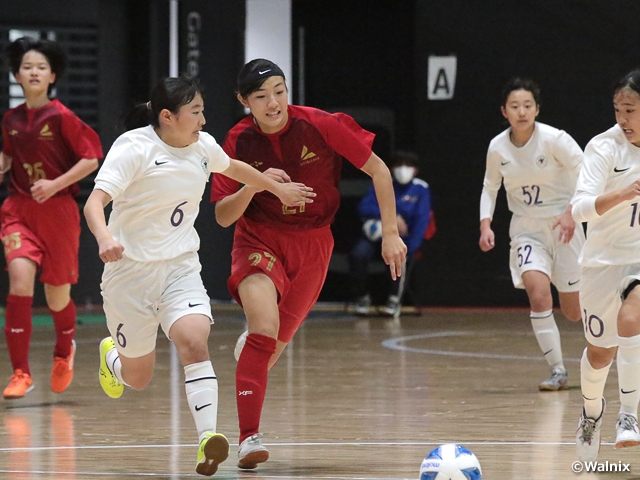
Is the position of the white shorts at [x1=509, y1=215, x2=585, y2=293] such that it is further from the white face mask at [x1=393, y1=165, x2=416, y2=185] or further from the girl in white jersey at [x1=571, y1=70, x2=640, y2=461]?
the white face mask at [x1=393, y1=165, x2=416, y2=185]

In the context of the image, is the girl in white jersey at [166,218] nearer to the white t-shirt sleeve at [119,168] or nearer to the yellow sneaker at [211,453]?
the white t-shirt sleeve at [119,168]

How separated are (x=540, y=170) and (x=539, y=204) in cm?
21

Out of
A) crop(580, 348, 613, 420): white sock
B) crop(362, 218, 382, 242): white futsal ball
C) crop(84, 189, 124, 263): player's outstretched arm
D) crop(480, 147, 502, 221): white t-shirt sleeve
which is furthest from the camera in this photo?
crop(362, 218, 382, 242): white futsal ball

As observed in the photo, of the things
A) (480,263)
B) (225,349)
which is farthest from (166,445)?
(480,263)

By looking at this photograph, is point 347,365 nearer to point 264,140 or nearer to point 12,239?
point 12,239

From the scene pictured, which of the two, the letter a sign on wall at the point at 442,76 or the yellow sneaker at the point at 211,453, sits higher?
the letter a sign on wall at the point at 442,76

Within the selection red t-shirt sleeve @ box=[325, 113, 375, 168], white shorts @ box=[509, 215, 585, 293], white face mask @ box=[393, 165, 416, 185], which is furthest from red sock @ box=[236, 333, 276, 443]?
white face mask @ box=[393, 165, 416, 185]

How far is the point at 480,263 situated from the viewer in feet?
40.6

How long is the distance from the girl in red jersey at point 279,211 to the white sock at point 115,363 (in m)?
0.69

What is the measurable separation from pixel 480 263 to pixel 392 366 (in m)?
4.71

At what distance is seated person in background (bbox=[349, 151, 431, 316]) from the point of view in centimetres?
1150

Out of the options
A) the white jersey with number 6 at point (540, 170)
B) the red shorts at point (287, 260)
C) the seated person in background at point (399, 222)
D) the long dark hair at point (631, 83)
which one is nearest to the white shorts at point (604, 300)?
the long dark hair at point (631, 83)

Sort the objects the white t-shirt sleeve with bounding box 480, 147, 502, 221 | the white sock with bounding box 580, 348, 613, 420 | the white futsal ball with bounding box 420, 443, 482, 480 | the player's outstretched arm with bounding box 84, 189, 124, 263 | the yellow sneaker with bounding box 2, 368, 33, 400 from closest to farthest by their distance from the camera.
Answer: the white futsal ball with bounding box 420, 443, 482, 480 < the player's outstretched arm with bounding box 84, 189, 124, 263 < the white sock with bounding box 580, 348, 613, 420 < the yellow sneaker with bounding box 2, 368, 33, 400 < the white t-shirt sleeve with bounding box 480, 147, 502, 221

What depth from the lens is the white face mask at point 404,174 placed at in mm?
11562
